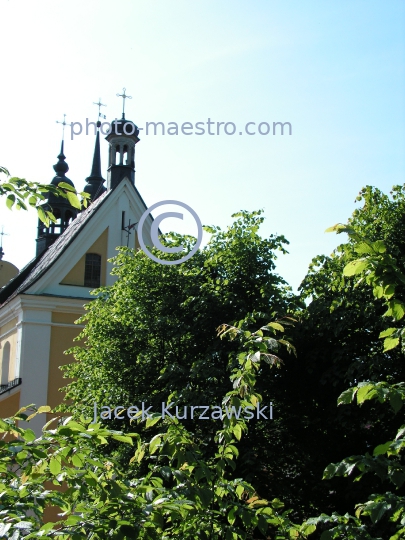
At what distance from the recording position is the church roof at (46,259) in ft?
75.8

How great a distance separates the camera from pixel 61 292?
74.8 ft

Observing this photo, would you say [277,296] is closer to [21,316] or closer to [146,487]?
[146,487]

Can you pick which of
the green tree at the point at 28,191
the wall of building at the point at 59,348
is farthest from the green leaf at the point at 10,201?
the wall of building at the point at 59,348

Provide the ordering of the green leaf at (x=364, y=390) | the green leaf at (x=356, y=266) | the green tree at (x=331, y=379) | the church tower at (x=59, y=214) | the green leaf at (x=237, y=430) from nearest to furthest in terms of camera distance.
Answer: the green leaf at (x=356, y=266) → the green leaf at (x=364, y=390) → the green leaf at (x=237, y=430) → the green tree at (x=331, y=379) → the church tower at (x=59, y=214)

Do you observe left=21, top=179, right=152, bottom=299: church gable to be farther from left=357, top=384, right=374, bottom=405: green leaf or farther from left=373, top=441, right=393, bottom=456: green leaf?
left=373, top=441, right=393, bottom=456: green leaf

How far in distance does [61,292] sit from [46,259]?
10.1ft

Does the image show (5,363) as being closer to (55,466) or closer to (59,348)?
(59,348)

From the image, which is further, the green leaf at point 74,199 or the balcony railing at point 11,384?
the balcony railing at point 11,384

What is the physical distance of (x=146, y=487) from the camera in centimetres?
355

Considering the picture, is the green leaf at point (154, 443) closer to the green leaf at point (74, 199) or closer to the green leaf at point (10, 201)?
the green leaf at point (74, 199)

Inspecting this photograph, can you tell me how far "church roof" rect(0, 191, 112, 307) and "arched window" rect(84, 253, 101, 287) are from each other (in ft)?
3.00

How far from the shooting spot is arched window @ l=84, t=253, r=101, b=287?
23.4 metres

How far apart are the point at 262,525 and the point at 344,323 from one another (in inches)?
338

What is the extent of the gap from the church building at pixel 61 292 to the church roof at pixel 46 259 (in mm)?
53
